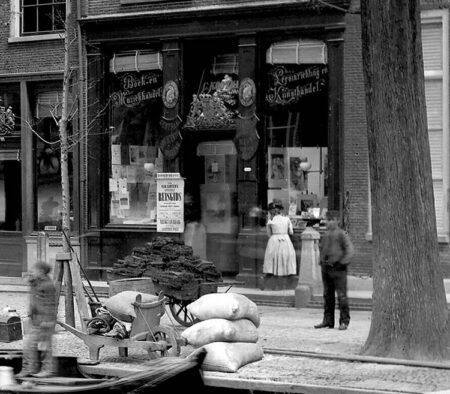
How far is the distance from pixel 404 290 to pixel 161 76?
11.2 meters

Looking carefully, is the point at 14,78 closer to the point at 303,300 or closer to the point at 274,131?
the point at 274,131

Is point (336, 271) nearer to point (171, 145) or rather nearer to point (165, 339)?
point (165, 339)

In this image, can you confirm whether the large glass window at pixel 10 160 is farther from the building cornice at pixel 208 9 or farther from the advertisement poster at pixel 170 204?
the advertisement poster at pixel 170 204

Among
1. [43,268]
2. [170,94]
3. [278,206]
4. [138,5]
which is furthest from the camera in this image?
[138,5]

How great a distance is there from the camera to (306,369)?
1126 centimetres

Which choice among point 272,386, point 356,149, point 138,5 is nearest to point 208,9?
point 138,5

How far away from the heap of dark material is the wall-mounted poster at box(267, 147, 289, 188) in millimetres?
5464

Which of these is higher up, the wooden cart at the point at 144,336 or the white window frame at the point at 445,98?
the white window frame at the point at 445,98

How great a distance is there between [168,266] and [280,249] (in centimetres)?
498

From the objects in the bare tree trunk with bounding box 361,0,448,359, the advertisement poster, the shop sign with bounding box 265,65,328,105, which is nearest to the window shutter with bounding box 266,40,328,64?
the shop sign with bounding box 265,65,328,105

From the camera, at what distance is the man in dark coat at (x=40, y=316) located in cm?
1003

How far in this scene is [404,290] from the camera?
38.1ft

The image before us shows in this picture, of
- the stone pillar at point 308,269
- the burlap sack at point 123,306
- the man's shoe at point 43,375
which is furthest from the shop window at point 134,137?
the man's shoe at point 43,375

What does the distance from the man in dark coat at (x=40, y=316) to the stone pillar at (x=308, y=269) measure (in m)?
8.44
